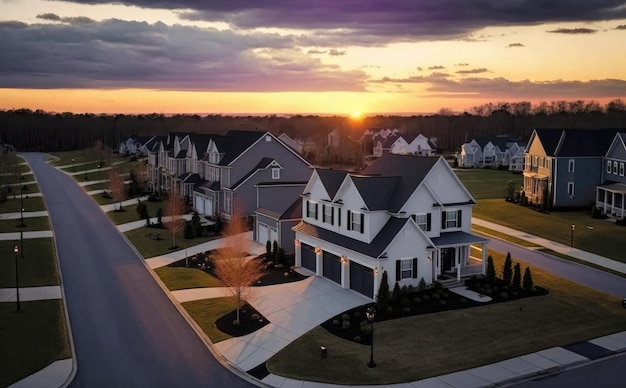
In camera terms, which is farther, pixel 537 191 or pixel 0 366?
pixel 537 191

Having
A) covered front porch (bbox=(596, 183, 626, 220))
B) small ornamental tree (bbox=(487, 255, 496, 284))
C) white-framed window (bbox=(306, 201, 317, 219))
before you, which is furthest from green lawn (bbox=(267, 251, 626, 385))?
covered front porch (bbox=(596, 183, 626, 220))

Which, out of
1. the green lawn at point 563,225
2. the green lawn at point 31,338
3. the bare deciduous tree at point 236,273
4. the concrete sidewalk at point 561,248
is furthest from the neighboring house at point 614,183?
the green lawn at point 31,338

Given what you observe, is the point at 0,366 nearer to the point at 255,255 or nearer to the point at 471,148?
the point at 255,255

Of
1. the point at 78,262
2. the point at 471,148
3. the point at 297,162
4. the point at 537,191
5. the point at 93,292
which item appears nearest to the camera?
the point at 93,292

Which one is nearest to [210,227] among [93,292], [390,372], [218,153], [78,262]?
[218,153]

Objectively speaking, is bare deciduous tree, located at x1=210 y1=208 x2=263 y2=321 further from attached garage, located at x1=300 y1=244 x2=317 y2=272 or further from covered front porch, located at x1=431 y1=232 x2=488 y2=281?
covered front porch, located at x1=431 y1=232 x2=488 y2=281

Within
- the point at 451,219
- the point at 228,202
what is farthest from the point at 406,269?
the point at 228,202

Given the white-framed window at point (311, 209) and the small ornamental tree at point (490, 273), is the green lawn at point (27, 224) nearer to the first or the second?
the white-framed window at point (311, 209)

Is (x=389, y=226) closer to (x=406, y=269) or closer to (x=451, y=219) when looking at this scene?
(x=406, y=269)
